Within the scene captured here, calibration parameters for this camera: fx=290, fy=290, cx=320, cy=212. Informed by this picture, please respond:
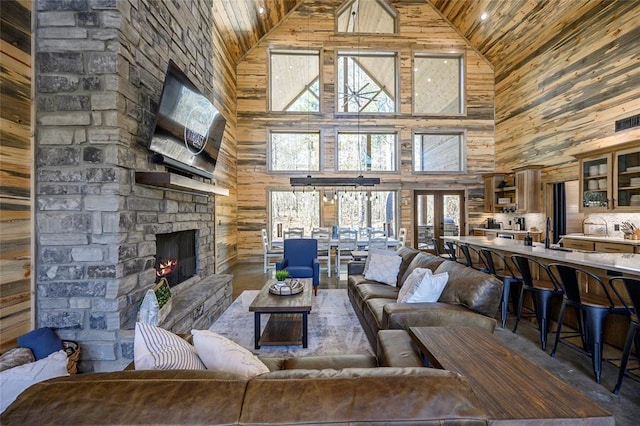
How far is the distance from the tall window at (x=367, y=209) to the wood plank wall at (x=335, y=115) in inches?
12.9

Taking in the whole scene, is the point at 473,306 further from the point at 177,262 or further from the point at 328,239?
the point at 328,239

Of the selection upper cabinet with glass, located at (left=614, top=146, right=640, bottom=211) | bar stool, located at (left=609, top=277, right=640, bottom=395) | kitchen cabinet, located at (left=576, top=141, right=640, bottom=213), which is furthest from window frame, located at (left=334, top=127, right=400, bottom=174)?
bar stool, located at (left=609, top=277, right=640, bottom=395)

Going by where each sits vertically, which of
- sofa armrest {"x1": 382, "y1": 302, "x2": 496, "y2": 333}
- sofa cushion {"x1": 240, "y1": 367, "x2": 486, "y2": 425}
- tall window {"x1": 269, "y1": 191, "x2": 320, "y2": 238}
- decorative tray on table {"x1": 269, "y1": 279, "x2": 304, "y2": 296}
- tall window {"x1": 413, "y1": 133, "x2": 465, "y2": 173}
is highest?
tall window {"x1": 413, "y1": 133, "x2": 465, "y2": 173}

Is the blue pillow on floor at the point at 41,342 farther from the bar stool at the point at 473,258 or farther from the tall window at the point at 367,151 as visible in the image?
the tall window at the point at 367,151

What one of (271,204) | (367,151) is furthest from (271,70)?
(271,204)

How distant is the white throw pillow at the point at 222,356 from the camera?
126cm

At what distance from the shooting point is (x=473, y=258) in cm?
473

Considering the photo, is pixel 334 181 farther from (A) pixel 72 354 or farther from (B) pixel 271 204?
(A) pixel 72 354

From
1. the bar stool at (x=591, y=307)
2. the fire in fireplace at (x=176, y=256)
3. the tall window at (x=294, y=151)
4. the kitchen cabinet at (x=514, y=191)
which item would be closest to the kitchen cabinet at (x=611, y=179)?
the kitchen cabinet at (x=514, y=191)

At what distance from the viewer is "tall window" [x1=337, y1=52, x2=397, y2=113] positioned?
8.20 metres

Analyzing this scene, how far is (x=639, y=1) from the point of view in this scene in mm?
4680

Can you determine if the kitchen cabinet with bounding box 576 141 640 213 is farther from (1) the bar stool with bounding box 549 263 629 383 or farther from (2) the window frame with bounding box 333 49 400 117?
(2) the window frame with bounding box 333 49 400 117

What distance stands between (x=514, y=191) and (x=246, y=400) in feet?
28.0

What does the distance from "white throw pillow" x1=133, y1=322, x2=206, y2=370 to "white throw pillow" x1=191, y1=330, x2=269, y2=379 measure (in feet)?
0.17
